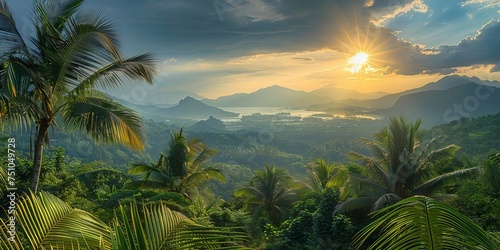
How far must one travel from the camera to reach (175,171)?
16.2 metres

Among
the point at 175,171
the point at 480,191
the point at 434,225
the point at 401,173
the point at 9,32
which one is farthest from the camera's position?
the point at 175,171

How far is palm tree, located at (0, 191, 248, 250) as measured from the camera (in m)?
1.81

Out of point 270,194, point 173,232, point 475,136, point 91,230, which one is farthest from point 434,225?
point 475,136

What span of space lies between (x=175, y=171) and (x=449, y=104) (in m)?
163

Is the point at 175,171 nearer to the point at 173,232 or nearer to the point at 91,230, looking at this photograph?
the point at 91,230

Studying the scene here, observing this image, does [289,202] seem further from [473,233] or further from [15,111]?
[473,233]

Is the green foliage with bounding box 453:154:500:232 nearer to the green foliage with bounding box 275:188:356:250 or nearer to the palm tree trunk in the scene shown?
the green foliage with bounding box 275:188:356:250

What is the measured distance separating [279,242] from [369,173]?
437cm

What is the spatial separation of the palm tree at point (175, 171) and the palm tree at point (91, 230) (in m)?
13.4

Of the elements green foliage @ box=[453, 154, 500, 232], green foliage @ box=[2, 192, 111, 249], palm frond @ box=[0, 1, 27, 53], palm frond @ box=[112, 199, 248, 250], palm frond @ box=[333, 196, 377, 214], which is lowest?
palm frond @ box=[333, 196, 377, 214]

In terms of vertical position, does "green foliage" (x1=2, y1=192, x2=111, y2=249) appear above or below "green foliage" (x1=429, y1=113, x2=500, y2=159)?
above

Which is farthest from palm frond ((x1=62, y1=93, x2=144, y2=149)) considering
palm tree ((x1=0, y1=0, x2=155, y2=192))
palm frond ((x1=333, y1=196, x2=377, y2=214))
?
palm frond ((x1=333, y1=196, x2=377, y2=214))

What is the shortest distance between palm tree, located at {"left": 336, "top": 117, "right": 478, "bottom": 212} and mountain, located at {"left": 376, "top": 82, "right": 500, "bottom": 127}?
12555cm

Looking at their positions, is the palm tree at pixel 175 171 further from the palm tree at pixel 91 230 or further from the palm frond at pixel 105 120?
the palm tree at pixel 91 230
